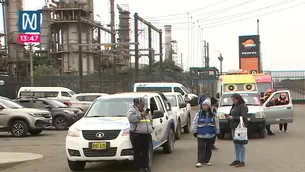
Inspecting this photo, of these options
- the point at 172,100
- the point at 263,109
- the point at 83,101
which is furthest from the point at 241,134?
the point at 83,101

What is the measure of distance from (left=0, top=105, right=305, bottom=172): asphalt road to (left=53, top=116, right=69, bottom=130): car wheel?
429cm

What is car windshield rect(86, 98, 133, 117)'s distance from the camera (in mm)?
9820

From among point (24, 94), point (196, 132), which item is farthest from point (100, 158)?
point (24, 94)

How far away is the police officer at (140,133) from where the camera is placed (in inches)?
333

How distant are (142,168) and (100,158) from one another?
0.89 m

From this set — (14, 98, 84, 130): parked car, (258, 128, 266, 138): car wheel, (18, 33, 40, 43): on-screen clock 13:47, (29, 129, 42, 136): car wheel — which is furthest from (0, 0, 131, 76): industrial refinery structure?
(258, 128, 266, 138): car wheel

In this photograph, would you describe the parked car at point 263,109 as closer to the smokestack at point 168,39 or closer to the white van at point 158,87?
the white van at point 158,87

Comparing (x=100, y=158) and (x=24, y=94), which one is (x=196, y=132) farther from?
(x=24, y=94)

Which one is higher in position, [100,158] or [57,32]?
[57,32]

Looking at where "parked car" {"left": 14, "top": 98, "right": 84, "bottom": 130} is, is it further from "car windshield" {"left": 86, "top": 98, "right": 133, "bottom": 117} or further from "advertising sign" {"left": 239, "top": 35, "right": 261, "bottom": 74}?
"advertising sign" {"left": 239, "top": 35, "right": 261, "bottom": 74}

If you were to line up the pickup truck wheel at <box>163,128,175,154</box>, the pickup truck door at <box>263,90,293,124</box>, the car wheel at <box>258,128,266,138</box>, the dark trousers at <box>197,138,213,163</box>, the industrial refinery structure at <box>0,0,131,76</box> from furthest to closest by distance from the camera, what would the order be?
the industrial refinery structure at <box>0,0,131,76</box>, the pickup truck door at <box>263,90,293,124</box>, the car wheel at <box>258,128,266,138</box>, the pickup truck wheel at <box>163,128,175,154</box>, the dark trousers at <box>197,138,213,163</box>

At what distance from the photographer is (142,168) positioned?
28.3 ft

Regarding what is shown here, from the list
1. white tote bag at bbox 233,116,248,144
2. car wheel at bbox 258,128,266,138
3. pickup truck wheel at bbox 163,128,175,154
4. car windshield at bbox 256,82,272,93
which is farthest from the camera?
car windshield at bbox 256,82,272,93

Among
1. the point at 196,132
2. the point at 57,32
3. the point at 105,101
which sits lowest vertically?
the point at 196,132
